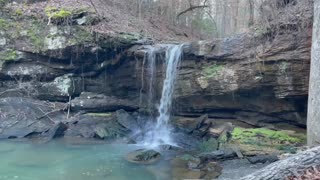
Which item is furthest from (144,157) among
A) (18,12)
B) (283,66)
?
(18,12)

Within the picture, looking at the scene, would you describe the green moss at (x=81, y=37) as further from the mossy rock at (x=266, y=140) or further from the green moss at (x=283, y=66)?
the green moss at (x=283, y=66)

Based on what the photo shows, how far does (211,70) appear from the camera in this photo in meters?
11.7

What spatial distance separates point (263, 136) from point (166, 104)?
13.9 feet

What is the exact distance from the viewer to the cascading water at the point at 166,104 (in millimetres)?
12555

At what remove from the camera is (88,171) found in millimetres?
8938

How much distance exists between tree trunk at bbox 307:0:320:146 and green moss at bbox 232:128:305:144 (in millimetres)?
1732

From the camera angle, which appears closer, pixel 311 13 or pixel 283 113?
pixel 311 13

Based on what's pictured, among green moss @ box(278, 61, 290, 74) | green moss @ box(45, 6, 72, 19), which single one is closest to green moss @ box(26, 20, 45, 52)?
green moss @ box(45, 6, 72, 19)

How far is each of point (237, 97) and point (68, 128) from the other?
5.99 meters

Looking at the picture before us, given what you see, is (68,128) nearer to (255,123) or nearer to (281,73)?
Answer: (255,123)

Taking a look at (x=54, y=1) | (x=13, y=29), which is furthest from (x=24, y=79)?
(x=54, y=1)

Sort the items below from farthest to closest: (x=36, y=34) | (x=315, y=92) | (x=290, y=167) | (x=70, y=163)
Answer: (x=36, y=34) < (x=70, y=163) < (x=315, y=92) < (x=290, y=167)

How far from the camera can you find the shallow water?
28.1ft

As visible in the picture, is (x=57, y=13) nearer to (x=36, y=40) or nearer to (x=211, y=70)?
(x=36, y=40)
